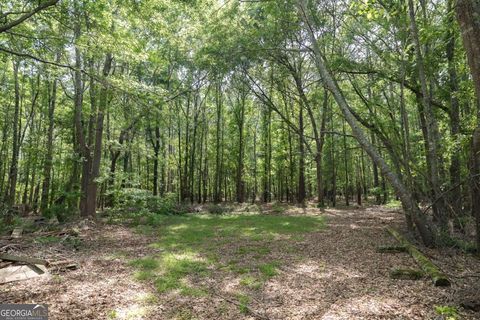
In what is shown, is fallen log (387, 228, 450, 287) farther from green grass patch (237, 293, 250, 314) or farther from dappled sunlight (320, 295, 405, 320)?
green grass patch (237, 293, 250, 314)

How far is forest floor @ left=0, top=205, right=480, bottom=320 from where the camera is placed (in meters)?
4.00

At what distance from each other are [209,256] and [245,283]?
214cm

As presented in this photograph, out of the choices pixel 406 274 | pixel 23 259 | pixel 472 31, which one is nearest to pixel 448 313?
pixel 406 274

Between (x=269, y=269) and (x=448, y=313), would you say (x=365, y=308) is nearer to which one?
(x=448, y=313)

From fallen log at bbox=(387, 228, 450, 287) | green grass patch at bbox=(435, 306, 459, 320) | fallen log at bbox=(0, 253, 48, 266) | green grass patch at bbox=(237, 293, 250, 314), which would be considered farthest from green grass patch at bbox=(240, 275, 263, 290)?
fallen log at bbox=(0, 253, 48, 266)

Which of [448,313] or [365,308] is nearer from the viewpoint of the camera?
[448,313]

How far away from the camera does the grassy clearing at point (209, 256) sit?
208 inches

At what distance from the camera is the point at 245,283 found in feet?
16.9

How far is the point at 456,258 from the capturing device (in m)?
6.29

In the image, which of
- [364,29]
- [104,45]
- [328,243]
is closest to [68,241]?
[104,45]

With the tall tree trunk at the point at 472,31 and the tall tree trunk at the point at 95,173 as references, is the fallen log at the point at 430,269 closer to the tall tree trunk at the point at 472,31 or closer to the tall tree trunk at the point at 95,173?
the tall tree trunk at the point at 472,31

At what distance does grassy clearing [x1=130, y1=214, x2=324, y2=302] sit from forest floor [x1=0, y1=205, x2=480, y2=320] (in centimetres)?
2

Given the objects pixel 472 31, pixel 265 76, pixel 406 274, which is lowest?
pixel 406 274

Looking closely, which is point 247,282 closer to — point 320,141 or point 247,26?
point 247,26
